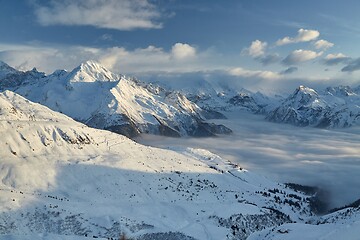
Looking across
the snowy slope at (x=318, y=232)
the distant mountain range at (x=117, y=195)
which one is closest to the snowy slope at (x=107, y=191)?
the distant mountain range at (x=117, y=195)

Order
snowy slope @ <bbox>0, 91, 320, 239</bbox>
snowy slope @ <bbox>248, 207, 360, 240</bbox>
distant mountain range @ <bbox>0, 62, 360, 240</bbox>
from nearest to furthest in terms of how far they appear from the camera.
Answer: snowy slope @ <bbox>248, 207, 360, 240</bbox>
distant mountain range @ <bbox>0, 62, 360, 240</bbox>
snowy slope @ <bbox>0, 91, 320, 239</bbox>

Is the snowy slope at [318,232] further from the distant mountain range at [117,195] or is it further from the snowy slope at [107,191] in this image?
the snowy slope at [107,191]

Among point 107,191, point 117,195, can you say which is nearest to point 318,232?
point 117,195

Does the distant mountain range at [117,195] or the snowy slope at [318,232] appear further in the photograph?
the distant mountain range at [117,195]

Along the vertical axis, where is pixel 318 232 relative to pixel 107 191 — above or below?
above

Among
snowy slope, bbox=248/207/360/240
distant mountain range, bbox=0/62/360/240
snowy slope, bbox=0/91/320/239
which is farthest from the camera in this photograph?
snowy slope, bbox=0/91/320/239

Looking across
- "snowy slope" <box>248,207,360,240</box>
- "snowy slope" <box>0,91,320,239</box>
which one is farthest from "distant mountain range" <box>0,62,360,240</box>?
"snowy slope" <box>0,91,320,239</box>

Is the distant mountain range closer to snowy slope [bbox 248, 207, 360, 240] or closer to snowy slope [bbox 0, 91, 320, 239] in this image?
snowy slope [bbox 248, 207, 360, 240]

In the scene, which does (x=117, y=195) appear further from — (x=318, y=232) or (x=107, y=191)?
(x=318, y=232)

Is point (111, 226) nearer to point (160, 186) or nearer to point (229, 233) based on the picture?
point (229, 233)
